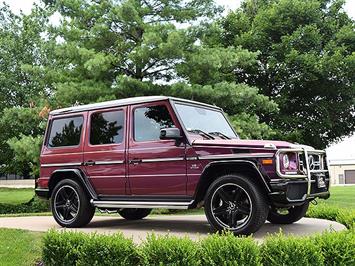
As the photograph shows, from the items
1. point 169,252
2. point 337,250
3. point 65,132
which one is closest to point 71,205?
point 65,132

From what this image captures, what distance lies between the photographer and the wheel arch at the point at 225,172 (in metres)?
6.76

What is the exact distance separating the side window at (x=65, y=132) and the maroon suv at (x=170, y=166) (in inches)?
0.8

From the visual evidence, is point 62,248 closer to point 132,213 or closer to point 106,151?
point 106,151

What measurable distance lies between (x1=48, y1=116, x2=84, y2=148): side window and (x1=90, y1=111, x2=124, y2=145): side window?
0.34m

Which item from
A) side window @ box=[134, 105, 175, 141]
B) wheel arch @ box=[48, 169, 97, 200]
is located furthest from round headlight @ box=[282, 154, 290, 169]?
wheel arch @ box=[48, 169, 97, 200]

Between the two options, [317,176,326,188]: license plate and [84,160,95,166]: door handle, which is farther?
[84,160,95,166]: door handle

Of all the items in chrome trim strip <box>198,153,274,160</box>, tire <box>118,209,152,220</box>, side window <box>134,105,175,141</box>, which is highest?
side window <box>134,105,175,141</box>

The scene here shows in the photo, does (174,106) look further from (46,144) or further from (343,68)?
(343,68)

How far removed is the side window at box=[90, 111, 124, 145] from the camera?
27.3 feet

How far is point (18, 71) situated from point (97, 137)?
16779 millimetres

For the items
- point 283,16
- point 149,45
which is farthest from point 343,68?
point 149,45

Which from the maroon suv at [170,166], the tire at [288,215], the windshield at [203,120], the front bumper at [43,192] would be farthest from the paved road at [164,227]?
Answer: the windshield at [203,120]

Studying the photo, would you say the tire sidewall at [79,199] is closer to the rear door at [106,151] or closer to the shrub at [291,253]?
the rear door at [106,151]

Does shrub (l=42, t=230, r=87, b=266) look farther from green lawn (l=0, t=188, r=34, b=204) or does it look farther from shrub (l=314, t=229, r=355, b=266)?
green lawn (l=0, t=188, r=34, b=204)
